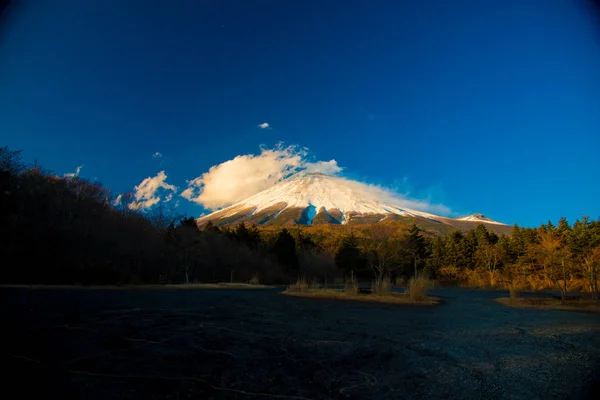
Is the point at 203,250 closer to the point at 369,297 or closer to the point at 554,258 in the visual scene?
the point at 369,297

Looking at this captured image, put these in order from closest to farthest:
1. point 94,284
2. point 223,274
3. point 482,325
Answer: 1. point 482,325
2. point 94,284
3. point 223,274

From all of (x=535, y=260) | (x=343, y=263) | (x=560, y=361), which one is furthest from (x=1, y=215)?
(x=535, y=260)

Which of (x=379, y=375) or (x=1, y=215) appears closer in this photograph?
(x=379, y=375)

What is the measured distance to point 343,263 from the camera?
58062 mm

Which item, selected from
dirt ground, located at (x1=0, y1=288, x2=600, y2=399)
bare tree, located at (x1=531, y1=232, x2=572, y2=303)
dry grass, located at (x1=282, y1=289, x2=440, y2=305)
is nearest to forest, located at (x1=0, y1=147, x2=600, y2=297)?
bare tree, located at (x1=531, y1=232, x2=572, y2=303)

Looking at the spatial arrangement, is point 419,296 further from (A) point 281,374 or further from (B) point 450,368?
(A) point 281,374

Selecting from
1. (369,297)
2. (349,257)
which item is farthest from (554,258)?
(349,257)

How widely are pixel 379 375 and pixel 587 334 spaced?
364 inches

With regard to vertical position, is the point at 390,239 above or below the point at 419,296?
above

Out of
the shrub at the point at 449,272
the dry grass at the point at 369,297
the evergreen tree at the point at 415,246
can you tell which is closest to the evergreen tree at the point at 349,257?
the evergreen tree at the point at 415,246

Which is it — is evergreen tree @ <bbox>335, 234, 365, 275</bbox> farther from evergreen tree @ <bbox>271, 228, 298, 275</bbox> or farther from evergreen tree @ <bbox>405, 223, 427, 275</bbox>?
evergreen tree @ <bbox>405, 223, 427, 275</bbox>

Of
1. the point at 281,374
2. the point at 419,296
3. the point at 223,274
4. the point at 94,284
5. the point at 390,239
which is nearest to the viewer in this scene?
the point at 281,374

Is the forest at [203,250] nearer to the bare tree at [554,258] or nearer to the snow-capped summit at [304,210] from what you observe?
the bare tree at [554,258]

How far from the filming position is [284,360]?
627 cm
